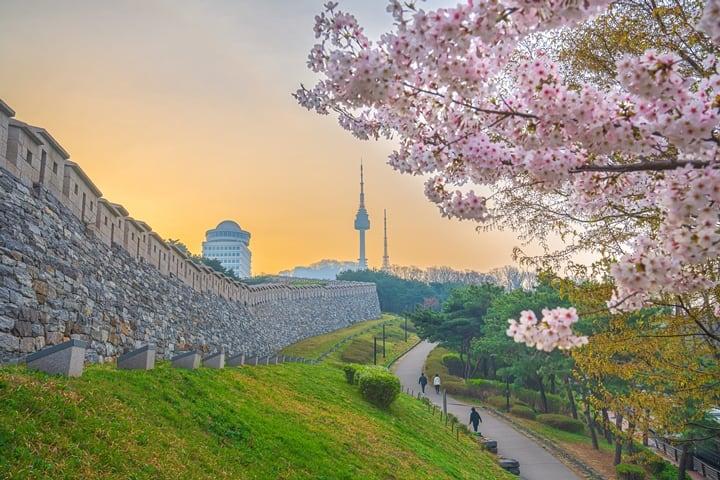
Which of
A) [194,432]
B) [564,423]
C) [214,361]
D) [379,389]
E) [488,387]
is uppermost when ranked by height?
[214,361]

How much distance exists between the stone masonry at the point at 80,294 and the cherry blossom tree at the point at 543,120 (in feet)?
19.9

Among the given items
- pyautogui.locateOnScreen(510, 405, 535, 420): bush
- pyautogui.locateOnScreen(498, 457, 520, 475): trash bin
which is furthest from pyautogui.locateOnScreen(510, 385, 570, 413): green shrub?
pyautogui.locateOnScreen(498, 457, 520, 475): trash bin

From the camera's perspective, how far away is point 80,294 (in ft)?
36.7

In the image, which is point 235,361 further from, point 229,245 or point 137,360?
point 229,245

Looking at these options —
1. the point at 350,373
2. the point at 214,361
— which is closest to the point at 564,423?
the point at 350,373

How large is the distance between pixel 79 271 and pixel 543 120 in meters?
10.2

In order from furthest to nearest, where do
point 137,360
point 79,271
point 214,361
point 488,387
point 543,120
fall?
point 488,387 < point 214,361 < point 79,271 < point 137,360 < point 543,120

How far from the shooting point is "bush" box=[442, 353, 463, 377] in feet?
147

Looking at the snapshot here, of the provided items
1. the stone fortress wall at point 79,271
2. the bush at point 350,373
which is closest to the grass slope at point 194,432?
the stone fortress wall at point 79,271

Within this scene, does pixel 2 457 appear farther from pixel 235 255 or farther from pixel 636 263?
pixel 235 255

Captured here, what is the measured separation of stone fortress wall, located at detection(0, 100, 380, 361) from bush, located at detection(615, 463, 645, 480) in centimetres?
1575

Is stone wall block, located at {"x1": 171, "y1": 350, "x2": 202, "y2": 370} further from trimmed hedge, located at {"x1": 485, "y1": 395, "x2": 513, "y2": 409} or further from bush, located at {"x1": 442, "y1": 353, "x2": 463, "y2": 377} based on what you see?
bush, located at {"x1": 442, "y1": 353, "x2": 463, "y2": 377}

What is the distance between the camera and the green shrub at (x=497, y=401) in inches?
1284

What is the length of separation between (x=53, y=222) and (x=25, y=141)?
1.64 meters
